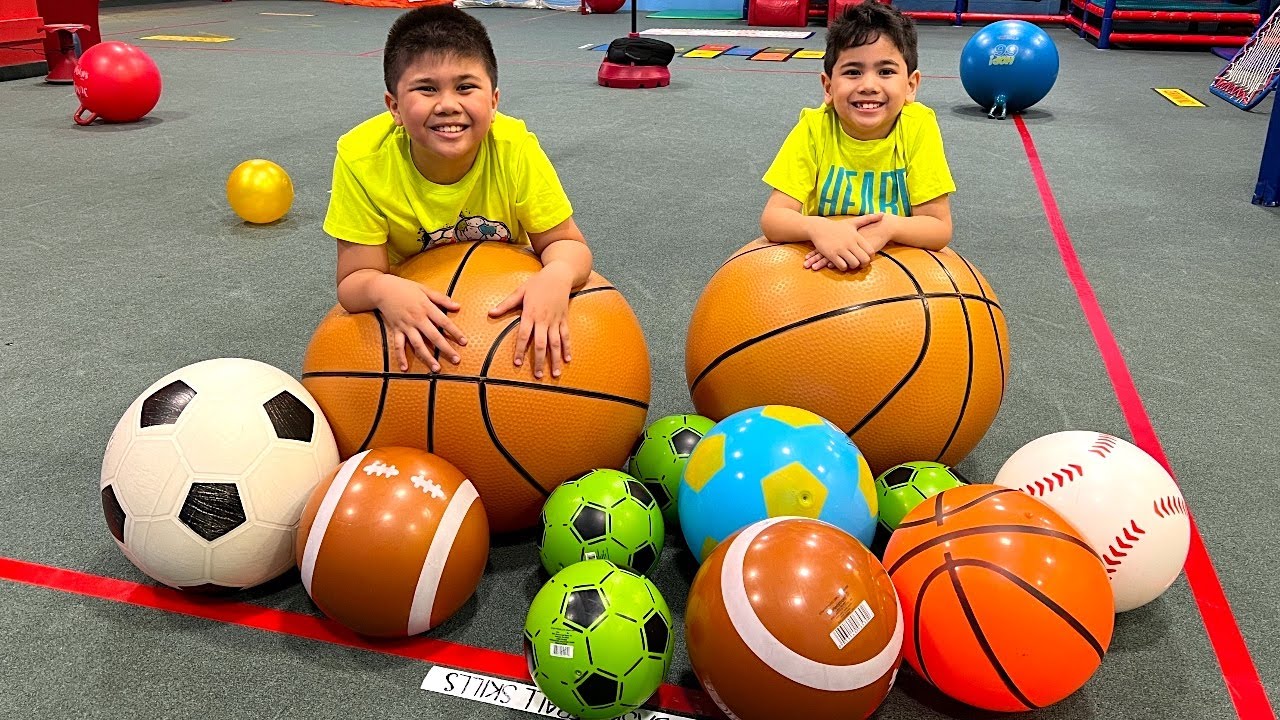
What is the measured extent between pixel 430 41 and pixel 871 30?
47.4 inches

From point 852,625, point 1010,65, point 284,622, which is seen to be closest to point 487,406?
point 284,622

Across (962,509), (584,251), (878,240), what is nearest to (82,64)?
(584,251)

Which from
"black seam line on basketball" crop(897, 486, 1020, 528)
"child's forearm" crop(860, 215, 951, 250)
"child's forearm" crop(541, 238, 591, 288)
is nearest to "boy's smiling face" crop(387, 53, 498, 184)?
"child's forearm" crop(541, 238, 591, 288)

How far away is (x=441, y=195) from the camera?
8.64ft

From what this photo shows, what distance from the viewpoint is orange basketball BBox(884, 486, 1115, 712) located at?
1.95m

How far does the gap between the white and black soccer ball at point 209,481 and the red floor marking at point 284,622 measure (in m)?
0.07

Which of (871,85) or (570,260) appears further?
(871,85)

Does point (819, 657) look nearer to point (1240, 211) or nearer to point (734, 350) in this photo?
point (734, 350)

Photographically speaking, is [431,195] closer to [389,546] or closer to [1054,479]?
[389,546]

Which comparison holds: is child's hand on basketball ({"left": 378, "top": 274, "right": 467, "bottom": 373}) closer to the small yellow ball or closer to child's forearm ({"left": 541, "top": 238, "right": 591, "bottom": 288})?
child's forearm ({"left": 541, "top": 238, "right": 591, "bottom": 288})

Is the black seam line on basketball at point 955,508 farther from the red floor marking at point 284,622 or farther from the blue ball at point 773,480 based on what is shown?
the red floor marking at point 284,622

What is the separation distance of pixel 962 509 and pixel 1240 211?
4.40 m

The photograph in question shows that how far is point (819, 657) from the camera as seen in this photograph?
6.03 ft

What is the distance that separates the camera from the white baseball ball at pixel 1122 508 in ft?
7.35
